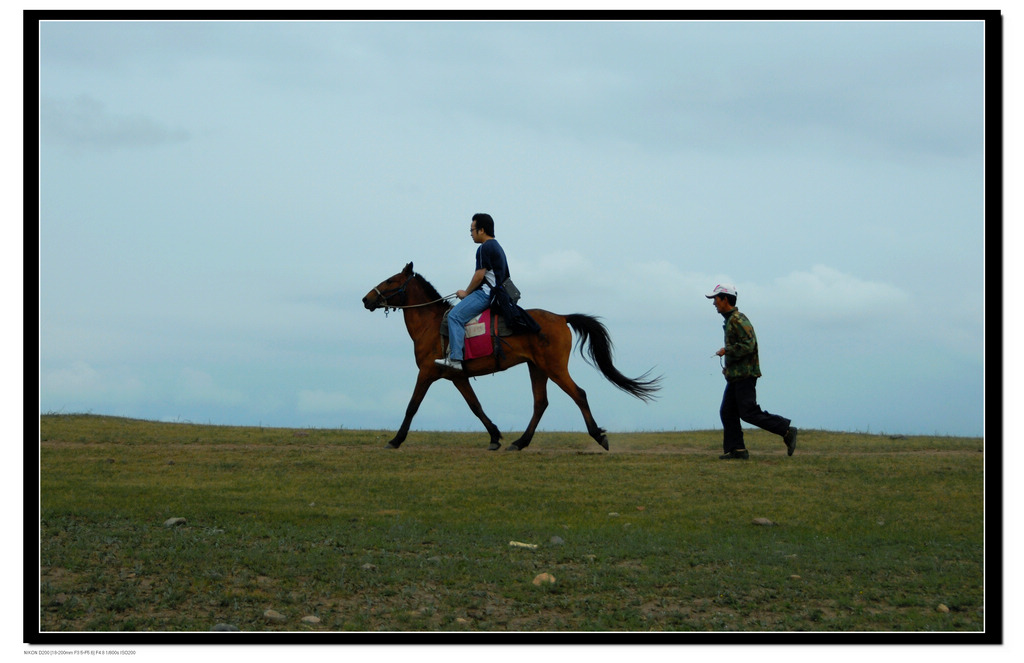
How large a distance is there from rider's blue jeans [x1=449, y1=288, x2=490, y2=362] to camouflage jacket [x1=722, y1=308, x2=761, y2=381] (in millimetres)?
3211

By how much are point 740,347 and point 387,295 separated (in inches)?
194

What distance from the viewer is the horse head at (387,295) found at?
1346 centimetres

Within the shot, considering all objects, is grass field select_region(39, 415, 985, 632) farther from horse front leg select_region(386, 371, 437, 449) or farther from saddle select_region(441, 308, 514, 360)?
saddle select_region(441, 308, 514, 360)

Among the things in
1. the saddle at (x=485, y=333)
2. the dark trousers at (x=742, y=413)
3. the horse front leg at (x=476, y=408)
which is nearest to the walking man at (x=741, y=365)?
the dark trousers at (x=742, y=413)

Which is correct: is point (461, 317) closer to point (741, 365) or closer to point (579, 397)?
point (579, 397)

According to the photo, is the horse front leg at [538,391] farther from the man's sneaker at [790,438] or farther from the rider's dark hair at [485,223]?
the man's sneaker at [790,438]

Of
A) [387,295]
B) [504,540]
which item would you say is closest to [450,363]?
[387,295]

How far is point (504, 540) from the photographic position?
764cm

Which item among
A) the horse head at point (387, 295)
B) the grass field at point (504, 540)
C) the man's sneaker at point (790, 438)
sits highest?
the horse head at point (387, 295)

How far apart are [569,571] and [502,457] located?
5.35m

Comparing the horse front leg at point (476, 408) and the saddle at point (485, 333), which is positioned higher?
the saddle at point (485, 333)

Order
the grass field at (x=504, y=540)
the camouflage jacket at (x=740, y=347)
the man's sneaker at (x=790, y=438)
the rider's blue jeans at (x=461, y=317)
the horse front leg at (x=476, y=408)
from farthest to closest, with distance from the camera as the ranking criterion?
the horse front leg at (x=476, y=408) < the rider's blue jeans at (x=461, y=317) < the man's sneaker at (x=790, y=438) < the camouflage jacket at (x=740, y=347) < the grass field at (x=504, y=540)

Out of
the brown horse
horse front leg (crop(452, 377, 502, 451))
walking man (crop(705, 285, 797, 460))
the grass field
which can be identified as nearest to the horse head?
the brown horse

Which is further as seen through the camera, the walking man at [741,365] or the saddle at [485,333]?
the saddle at [485,333]
